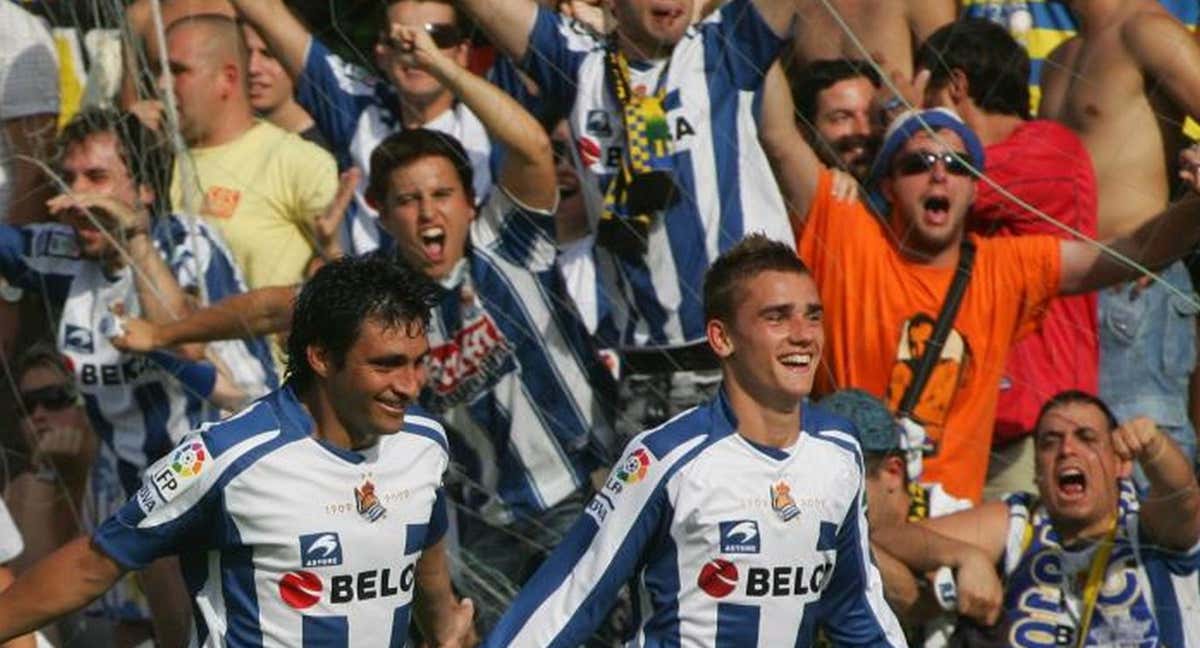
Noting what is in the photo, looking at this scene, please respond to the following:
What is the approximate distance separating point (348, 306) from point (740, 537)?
1.10m

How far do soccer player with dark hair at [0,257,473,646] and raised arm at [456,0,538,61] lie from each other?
5.77 feet

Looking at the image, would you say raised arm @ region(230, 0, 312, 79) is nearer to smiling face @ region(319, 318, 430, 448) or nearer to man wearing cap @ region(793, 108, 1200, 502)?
man wearing cap @ region(793, 108, 1200, 502)

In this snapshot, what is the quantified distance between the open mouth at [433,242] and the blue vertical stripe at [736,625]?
6.82 feet

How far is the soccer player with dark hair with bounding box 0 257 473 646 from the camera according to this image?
6.76 meters

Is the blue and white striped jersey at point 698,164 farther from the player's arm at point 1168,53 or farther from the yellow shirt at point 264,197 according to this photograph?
the yellow shirt at point 264,197

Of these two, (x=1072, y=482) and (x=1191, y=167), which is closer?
(x=1191, y=167)

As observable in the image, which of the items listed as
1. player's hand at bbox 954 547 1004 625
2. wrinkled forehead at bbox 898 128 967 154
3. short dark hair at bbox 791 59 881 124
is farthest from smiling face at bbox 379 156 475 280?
player's hand at bbox 954 547 1004 625

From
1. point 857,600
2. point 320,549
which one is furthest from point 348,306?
point 857,600

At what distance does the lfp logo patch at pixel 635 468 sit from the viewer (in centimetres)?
689

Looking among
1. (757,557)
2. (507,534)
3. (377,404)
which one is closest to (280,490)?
(377,404)

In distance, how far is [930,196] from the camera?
27.5 ft

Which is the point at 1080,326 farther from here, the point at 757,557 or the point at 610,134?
the point at 757,557

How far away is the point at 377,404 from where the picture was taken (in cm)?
677

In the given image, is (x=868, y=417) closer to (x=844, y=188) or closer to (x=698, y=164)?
(x=844, y=188)
